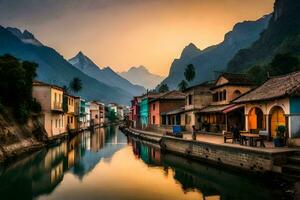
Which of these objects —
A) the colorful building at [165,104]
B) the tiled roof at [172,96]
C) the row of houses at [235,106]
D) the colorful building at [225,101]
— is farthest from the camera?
the tiled roof at [172,96]

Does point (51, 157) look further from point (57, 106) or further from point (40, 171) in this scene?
point (57, 106)

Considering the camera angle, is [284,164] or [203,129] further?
[203,129]

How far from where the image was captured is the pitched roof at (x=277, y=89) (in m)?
23.2

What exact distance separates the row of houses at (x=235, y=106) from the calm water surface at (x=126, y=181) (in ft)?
20.5

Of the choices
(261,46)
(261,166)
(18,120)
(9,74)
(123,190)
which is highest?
(261,46)

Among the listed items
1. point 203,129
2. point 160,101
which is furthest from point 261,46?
point 203,129

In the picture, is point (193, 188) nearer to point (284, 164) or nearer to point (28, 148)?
point (284, 164)

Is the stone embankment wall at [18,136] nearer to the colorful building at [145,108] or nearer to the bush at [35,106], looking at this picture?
the bush at [35,106]

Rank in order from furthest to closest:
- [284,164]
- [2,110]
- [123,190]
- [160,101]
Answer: [160,101]
[2,110]
[123,190]
[284,164]

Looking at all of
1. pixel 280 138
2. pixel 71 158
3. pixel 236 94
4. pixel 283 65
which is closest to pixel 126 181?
pixel 280 138

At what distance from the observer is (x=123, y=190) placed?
70.9 ft

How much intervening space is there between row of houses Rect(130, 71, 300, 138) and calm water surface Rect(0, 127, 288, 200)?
6.24 meters

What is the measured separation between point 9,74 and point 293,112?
31.1 meters

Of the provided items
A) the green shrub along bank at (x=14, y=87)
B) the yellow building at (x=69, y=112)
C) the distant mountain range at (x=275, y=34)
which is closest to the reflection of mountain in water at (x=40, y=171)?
the green shrub along bank at (x=14, y=87)
